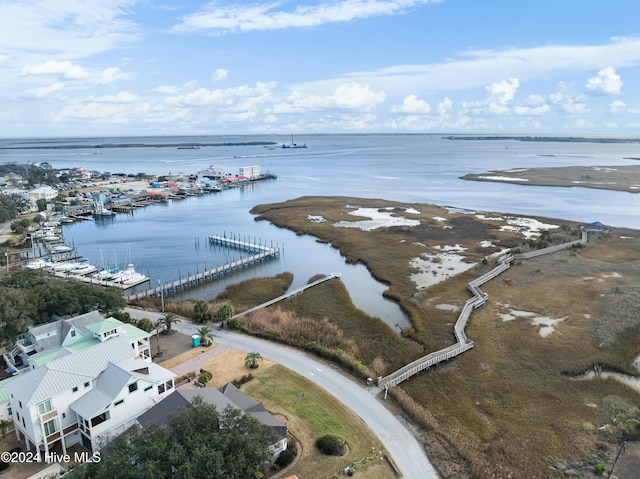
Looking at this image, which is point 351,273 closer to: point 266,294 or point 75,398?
point 266,294

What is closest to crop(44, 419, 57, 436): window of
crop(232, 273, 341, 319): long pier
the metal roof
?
the metal roof

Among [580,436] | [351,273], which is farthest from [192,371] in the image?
[351,273]

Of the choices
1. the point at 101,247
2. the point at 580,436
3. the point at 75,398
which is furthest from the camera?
the point at 101,247

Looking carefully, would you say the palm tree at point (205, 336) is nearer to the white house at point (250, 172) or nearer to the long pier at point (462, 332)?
the long pier at point (462, 332)

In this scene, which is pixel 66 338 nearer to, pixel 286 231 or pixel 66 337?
pixel 66 337

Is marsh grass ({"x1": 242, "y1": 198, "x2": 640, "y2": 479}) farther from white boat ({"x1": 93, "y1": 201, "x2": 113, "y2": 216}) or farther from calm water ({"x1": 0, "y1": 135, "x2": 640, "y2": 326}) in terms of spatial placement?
white boat ({"x1": 93, "y1": 201, "x2": 113, "y2": 216})
